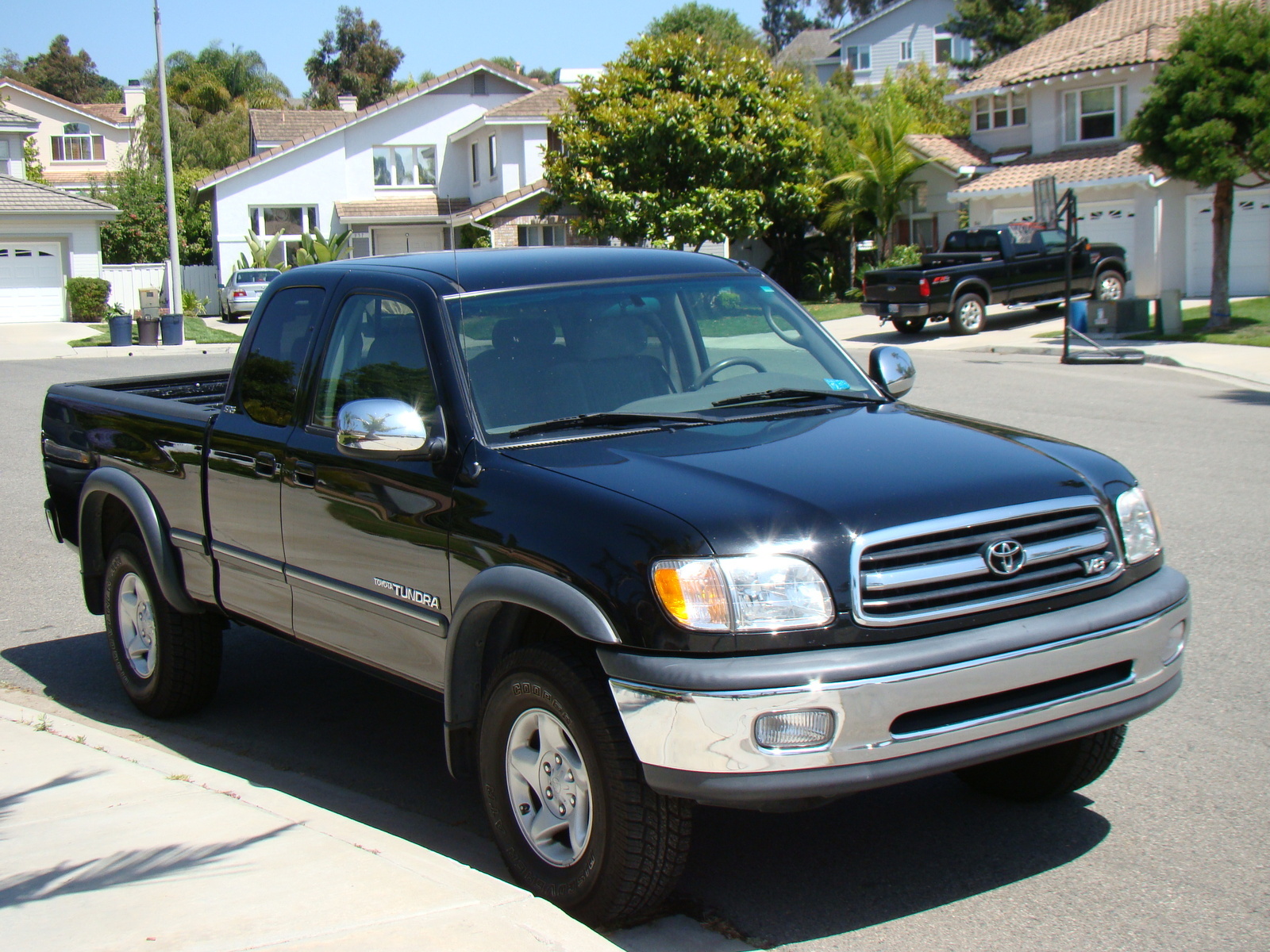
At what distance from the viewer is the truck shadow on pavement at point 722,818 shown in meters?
3.99

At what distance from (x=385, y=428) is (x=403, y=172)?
47.1 metres

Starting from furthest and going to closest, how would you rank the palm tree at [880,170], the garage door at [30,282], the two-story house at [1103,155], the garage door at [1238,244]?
the garage door at [30,282] → the palm tree at [880,170] → the two-story house at [1103,155] → the garage door at [1238,244]

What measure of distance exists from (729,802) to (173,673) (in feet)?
11.3

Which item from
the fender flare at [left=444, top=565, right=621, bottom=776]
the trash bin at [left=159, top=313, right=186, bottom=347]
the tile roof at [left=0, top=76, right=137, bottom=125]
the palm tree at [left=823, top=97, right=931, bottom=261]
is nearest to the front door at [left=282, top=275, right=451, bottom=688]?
the fender flare at [left=444, top=565, right=621, bottom=776]

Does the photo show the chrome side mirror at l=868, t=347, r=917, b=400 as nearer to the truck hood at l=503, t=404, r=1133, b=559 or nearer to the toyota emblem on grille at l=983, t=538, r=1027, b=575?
the truck hood at l=503, t=404, r=1133, b=559

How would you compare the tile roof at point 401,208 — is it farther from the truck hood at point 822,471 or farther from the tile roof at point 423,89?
the truck hood at point 822,471

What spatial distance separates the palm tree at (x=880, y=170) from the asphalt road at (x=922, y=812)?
2929cm

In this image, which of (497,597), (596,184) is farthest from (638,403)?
(596,184)

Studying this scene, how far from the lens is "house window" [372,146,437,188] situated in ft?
160

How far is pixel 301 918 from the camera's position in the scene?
348cm

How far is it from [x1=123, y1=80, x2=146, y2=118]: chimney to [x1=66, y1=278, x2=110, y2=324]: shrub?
25.5 m

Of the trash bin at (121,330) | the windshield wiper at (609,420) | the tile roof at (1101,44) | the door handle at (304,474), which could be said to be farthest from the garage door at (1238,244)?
the door handle at (304,474)

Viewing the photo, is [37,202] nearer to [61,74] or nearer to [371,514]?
[371,514]

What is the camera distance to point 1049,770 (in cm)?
452
